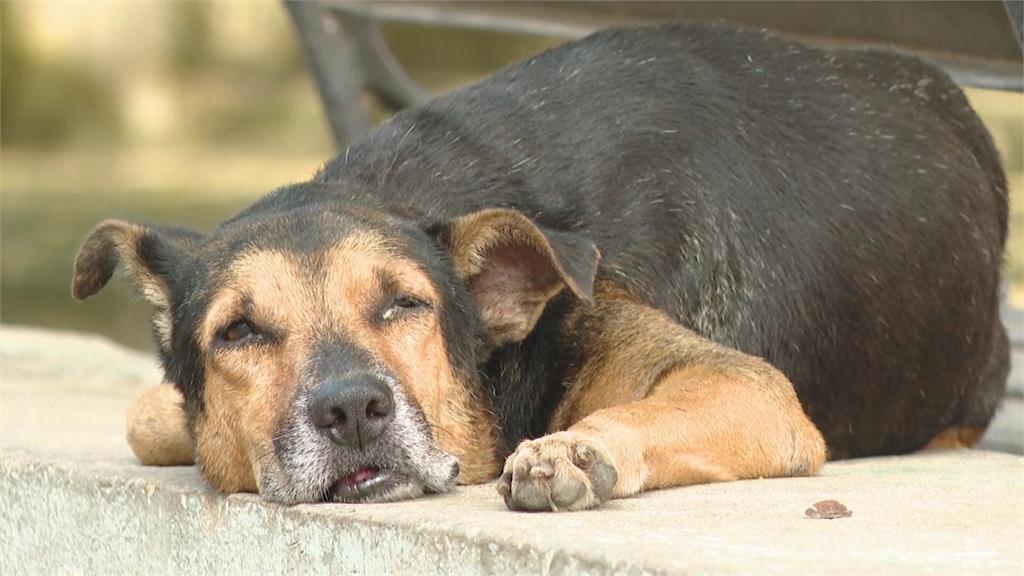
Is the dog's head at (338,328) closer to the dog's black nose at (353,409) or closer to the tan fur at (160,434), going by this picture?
the dog's black nose at (353,409)

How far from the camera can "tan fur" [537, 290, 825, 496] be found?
4.58 meters

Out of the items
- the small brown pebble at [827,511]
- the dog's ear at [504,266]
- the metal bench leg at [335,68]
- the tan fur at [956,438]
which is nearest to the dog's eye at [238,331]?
the dog's ear at [504,266]

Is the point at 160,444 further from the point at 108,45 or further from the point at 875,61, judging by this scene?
the point at 108,45

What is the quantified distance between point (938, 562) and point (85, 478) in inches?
102

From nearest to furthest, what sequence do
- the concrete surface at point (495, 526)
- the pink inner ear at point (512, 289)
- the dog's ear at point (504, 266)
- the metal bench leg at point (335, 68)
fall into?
the concrete surface at point (495, 526), the dog's ear at point (504, 266), the pink inner ear at point (512, 289), the metal bench leg at point (335, 68)

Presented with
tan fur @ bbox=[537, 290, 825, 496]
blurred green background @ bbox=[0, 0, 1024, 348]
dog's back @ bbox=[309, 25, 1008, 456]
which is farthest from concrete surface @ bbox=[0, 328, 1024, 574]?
blurred green background @ bbox=[0, 0, 1024, 348]

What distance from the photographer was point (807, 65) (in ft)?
19.9

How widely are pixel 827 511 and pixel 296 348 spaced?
4.53 feet

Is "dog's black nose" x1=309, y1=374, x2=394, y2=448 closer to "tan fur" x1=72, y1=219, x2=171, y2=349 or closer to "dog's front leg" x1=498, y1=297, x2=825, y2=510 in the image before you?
"dog's front leg" x1=498, y1=297, x2=825, y2=510

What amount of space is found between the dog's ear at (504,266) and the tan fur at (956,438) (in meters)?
1.86

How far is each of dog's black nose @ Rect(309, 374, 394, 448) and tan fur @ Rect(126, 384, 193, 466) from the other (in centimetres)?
117

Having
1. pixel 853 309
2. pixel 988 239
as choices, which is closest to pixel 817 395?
pixel 853 309

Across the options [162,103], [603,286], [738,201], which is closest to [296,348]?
[603,286]

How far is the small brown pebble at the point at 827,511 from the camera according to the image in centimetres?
411
